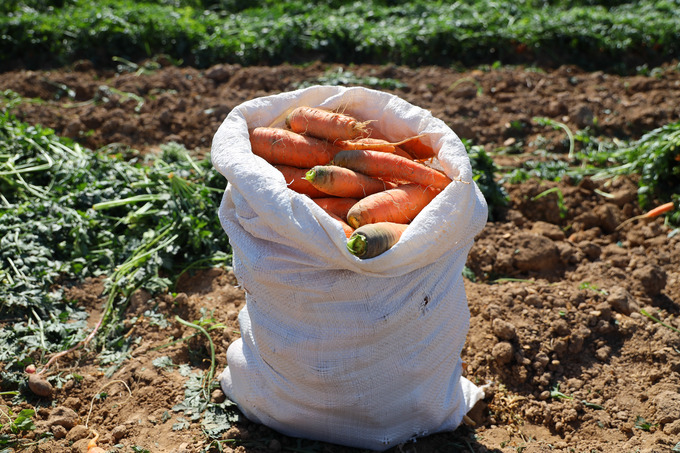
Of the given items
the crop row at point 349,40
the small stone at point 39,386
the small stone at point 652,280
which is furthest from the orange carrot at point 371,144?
the crop row at point 349,40

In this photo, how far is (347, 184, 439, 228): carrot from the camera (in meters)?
2.10

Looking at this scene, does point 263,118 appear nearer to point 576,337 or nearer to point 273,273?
point 273,273

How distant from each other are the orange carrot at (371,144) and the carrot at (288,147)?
0.07 meters

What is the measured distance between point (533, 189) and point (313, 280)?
2563mm

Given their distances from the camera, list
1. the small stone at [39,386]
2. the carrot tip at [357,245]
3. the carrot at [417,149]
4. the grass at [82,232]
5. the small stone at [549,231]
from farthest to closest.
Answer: the small stone at [549,231] → the grass at [82,232] → the small stone at [39,386] → the carrot at [417,149] → the carrot tip at [357,245]

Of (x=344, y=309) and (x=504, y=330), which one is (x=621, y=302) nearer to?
(x=504, y=330)

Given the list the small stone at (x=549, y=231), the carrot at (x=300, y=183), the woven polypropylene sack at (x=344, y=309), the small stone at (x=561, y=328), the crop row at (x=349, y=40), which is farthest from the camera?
the crop row at (x=349, y=40)

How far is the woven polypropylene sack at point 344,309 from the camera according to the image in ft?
6.51

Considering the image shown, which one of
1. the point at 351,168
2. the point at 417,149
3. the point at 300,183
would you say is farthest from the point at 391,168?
the point at 300,183

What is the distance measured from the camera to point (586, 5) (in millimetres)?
8992

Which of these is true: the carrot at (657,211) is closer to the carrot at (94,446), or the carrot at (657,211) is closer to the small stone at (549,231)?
the small stone at (549,231)

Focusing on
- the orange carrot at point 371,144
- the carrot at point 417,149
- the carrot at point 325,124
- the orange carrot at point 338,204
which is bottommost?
the orange carrot at point 338,204

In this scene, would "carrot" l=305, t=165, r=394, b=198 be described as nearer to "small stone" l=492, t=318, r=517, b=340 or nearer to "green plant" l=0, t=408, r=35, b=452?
"small stone" l=492, t=318, r=517, b=340

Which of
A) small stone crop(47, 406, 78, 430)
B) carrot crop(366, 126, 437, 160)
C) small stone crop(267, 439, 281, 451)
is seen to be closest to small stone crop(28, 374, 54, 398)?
small stone crop(47, 406, 78, 430)
